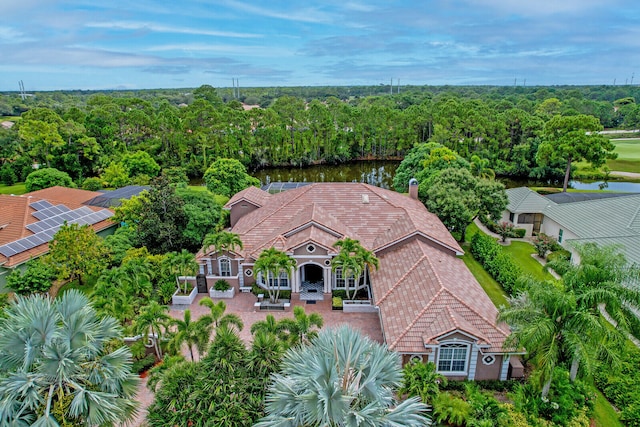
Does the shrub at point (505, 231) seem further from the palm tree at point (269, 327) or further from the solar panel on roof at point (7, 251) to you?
the solar panel on roof at point (7, 251)

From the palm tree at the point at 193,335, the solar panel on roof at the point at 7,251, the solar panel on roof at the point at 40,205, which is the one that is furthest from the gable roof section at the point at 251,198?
the palm tree at the point at 193,335

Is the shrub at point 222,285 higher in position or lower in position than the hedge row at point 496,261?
lower

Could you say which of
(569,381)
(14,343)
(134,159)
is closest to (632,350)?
(569,381)

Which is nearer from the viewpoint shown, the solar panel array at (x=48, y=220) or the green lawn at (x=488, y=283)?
the green lawn at (x=488, y=283)

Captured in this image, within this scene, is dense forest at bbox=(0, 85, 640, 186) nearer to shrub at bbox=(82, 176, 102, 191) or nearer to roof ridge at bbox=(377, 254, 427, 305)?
shrub at bbox=(82, 176, 102, 191)

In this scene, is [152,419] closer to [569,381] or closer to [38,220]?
[569,381]

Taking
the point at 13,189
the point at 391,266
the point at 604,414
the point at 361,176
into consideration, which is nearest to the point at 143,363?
the point at 391,266

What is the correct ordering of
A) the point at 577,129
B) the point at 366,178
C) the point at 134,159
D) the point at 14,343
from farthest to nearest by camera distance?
the point at 366,178 → the point at 134,159 → the point at 577,129 → the point at 14,343
